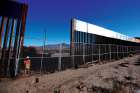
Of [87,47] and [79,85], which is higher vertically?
[87,47]

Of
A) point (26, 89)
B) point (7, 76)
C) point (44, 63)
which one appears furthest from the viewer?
point (44, 63)

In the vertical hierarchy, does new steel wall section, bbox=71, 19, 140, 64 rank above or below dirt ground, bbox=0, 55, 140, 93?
above

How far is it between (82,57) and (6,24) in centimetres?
824

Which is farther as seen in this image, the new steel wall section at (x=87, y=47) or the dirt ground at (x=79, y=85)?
the new steel wall section at (x=87, y=47)

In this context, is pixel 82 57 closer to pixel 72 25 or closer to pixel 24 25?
pixel 72 25

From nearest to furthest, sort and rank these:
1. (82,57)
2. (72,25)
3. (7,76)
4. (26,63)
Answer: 1. (7,76)
2. (26,63)
3. (72,25)
4. (82,57)

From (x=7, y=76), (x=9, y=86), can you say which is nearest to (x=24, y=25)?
(x=7, y=76)

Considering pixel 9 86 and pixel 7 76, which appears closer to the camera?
pixel 9 86

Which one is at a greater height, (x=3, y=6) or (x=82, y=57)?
(x=3, y=6)

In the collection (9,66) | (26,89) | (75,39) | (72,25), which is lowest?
(26,89)

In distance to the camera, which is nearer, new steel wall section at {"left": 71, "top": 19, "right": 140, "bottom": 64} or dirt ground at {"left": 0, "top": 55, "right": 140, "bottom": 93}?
dirt ground at {"left": 0, "top": 55, "right": 140, "bottom": 93}

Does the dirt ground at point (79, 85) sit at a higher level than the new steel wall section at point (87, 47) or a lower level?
lower

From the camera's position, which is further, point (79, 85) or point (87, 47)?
point (87, 47)

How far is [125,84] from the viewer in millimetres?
7391
